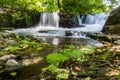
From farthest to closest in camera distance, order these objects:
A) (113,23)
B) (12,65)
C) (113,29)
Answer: (113,23) → (113,29) → (12,65)

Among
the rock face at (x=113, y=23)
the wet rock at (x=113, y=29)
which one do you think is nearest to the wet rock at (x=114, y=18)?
the rock face at (x=113, y=23)

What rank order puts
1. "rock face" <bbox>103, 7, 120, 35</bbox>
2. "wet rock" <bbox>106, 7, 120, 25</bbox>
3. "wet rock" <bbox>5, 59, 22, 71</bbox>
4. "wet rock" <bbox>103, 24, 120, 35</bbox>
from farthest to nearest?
"wet rock" <bbox>106, 7, 120, 25</bbox>
"rock face" <bbox>103, 7, 120, 35</bbox>
"wet rock" <bbox>103, 24, 120, 35</bbox>
"wet rock" <bbox>5, 59, 22, 71</bbox>

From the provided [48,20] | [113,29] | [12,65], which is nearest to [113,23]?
[113,29]

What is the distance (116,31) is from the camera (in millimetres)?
10836

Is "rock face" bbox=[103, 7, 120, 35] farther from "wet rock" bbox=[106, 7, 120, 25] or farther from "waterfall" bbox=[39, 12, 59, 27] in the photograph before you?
"waterfall" bbox=[39, 12, 59, 27]

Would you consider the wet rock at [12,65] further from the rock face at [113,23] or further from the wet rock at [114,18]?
the wet rock at [114,18]

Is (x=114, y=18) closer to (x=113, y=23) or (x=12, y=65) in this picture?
(x=113, y=23)

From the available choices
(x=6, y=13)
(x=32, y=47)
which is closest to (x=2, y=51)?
(x=32, y=47)

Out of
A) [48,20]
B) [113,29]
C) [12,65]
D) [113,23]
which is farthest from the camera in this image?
[48,20]

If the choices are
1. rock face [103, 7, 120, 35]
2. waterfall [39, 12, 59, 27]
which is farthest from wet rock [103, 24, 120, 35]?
waterfall [39, 12, 59, 27]

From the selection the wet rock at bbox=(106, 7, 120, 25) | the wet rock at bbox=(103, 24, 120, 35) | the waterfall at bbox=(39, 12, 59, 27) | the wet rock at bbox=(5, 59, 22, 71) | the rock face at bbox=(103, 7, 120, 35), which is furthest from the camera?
the waterfall at bbox=(39, 12, 59, 27)

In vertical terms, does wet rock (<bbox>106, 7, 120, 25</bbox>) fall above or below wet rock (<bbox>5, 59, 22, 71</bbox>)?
above

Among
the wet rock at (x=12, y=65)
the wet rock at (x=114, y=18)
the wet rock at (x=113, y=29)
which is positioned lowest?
the wet rock at (x=12, y=65)


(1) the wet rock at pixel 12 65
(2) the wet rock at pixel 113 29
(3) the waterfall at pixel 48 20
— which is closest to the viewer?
(1) the wet rock at pixel 12 65
